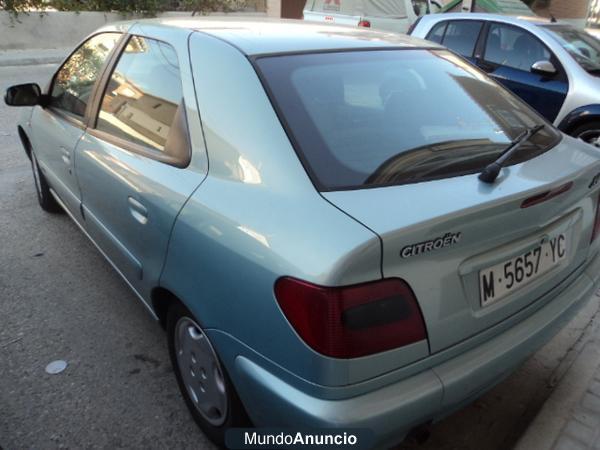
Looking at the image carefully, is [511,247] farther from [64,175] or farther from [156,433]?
[64,175]

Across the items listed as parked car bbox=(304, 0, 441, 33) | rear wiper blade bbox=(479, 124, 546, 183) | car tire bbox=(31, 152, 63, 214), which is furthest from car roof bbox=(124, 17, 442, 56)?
parked car bbox=(304, 0, 441, 33)

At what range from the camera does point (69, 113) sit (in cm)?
328

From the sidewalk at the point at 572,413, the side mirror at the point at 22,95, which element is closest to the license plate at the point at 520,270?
the sidewalk at the point at 572,413

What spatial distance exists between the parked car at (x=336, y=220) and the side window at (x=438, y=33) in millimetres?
4241

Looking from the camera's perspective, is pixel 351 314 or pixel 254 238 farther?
pixel 254 238

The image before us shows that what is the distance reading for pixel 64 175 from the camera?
3363mm

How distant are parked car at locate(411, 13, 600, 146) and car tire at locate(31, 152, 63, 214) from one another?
180 inches

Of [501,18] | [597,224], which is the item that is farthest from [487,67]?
[597,224]

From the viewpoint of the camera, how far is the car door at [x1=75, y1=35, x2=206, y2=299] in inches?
83.6

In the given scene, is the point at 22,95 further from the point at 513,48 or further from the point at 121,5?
the point at 121,5

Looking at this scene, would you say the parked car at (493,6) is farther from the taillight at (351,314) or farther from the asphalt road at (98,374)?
the taillight at (351,314)

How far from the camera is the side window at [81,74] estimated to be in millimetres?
3051

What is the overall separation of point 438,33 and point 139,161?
17.4 ft

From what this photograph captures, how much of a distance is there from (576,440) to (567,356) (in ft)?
2.33
